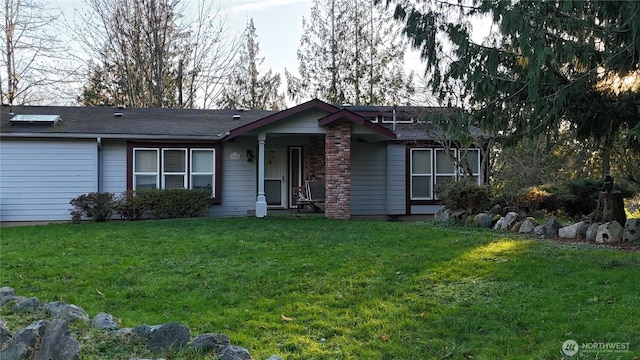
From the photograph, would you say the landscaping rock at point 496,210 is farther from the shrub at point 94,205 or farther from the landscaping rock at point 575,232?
the shrub at point 94,205

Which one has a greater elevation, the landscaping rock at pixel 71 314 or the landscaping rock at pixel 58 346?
the landscaping rock at pixel 58 346

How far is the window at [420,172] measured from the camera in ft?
47.0

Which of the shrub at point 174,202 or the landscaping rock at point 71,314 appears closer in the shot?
the landscaping rock at point 71,314

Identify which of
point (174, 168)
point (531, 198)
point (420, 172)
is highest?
point (174, 168)

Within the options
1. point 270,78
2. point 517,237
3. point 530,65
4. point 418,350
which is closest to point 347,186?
point 517,237

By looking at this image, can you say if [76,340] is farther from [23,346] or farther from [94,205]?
[94,205]

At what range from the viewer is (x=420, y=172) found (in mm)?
14344

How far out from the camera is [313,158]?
47.6 feet

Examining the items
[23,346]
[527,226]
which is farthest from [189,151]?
[23,346]

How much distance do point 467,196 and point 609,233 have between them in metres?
3.55

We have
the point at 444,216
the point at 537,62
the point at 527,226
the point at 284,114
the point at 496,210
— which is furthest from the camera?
the point at 284,114

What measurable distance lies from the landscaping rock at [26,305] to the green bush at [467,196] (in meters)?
9.02

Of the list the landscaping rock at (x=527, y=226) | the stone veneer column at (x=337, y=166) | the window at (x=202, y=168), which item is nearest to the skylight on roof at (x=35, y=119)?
the window at (x=202, y=168)

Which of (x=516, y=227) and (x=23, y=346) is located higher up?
(x=516, y=227)
